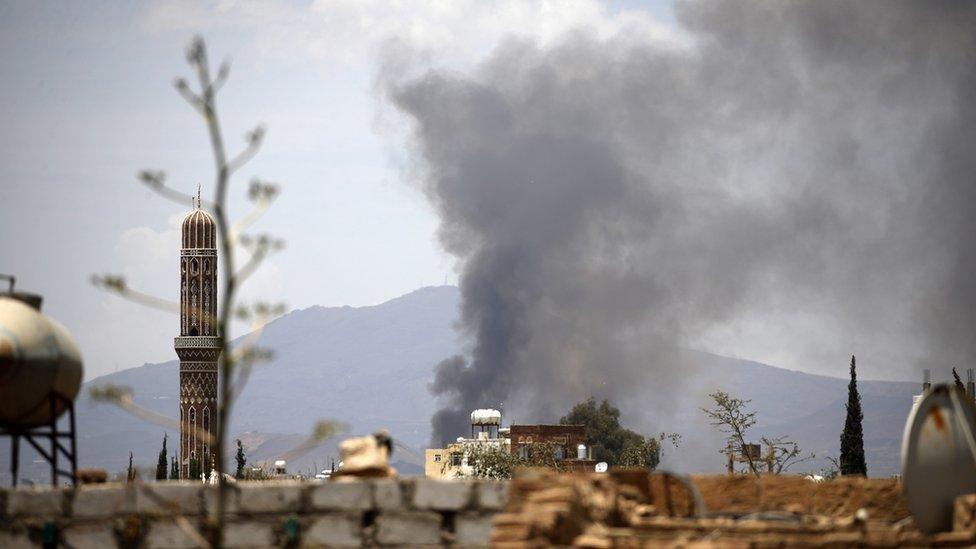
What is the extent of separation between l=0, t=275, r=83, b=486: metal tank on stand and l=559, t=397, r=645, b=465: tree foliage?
153504mm

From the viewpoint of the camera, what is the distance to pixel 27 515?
2159 cm

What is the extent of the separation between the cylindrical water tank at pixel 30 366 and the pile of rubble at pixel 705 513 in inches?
336

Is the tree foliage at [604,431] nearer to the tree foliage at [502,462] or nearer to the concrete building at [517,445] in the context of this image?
the concrete building at [517,445]

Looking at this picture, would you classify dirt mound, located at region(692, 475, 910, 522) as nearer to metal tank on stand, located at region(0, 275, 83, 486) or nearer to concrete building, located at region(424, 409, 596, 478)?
metal tank on stand, located at region(0, 275, 83, 486)

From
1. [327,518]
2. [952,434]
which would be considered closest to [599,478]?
[327,518]

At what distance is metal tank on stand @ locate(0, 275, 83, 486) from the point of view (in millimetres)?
25281

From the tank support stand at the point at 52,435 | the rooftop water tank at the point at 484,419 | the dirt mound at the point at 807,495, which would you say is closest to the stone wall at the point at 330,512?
the dirt mound at the point at 807,495

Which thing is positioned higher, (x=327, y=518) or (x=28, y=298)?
(x=28, y=298)

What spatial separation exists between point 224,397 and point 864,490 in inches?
408

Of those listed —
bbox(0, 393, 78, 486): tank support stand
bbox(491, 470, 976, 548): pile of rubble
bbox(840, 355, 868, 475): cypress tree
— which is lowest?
bbox(491, 470, 976, 548): pile of rubble

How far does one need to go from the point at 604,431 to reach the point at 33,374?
548ft

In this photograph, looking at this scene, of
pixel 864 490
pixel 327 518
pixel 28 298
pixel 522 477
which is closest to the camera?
pixel 522 477

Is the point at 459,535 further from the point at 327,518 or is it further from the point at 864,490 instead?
the point at 864,490

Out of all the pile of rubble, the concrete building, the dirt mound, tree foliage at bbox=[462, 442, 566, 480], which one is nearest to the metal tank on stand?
the pile of rubble
